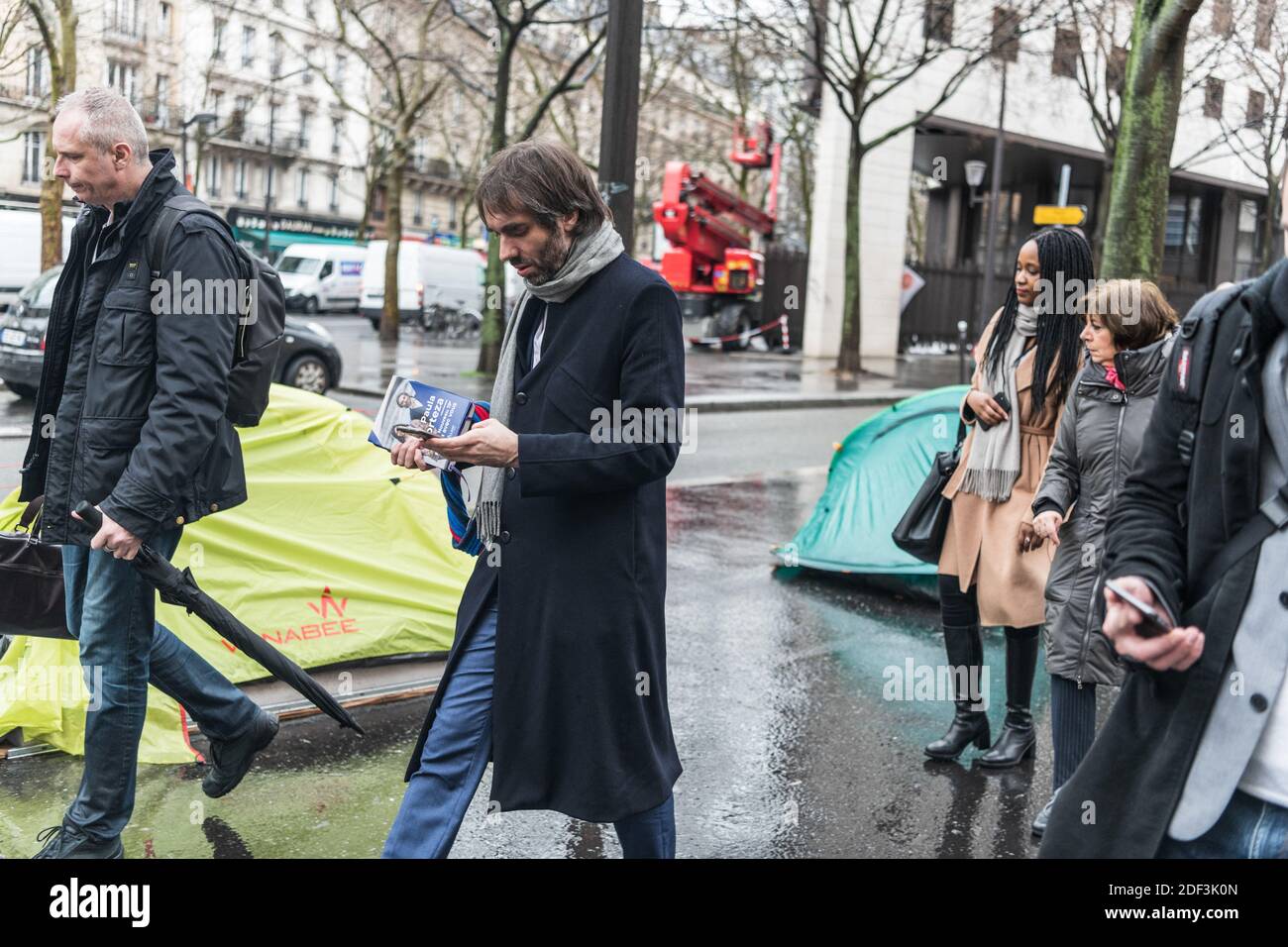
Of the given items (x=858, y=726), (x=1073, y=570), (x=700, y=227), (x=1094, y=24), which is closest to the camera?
(x=1073, y=570)

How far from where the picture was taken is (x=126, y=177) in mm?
3547

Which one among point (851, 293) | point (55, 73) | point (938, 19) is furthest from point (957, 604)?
point (938, 19)

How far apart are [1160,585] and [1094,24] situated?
20753 mm

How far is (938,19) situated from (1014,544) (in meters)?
21.0

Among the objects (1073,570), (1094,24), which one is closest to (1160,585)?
(1073,570)

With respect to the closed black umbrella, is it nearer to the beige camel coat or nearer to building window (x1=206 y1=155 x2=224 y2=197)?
the beige camel coat

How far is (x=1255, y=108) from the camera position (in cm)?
2962

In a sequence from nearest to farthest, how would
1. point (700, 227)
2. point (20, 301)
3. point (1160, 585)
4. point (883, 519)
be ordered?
point (1160, 585) < point (883, 519) < point (20, 301) < point (700, 227)

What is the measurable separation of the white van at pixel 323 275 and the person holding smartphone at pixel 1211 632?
39601mm

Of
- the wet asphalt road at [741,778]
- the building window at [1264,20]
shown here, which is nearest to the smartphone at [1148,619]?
the wet asphalt road at [741,778]

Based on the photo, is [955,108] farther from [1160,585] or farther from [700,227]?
[1160,585]

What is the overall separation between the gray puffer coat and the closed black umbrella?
6.88 feet

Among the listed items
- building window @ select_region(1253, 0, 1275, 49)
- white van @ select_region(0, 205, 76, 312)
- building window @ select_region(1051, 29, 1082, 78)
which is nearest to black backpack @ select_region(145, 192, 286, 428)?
building window @ select_region(1253, 0, 1275, 49)

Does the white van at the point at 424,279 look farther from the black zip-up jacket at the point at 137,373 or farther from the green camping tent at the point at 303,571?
the black zip-up jacket at the point at 137,373
